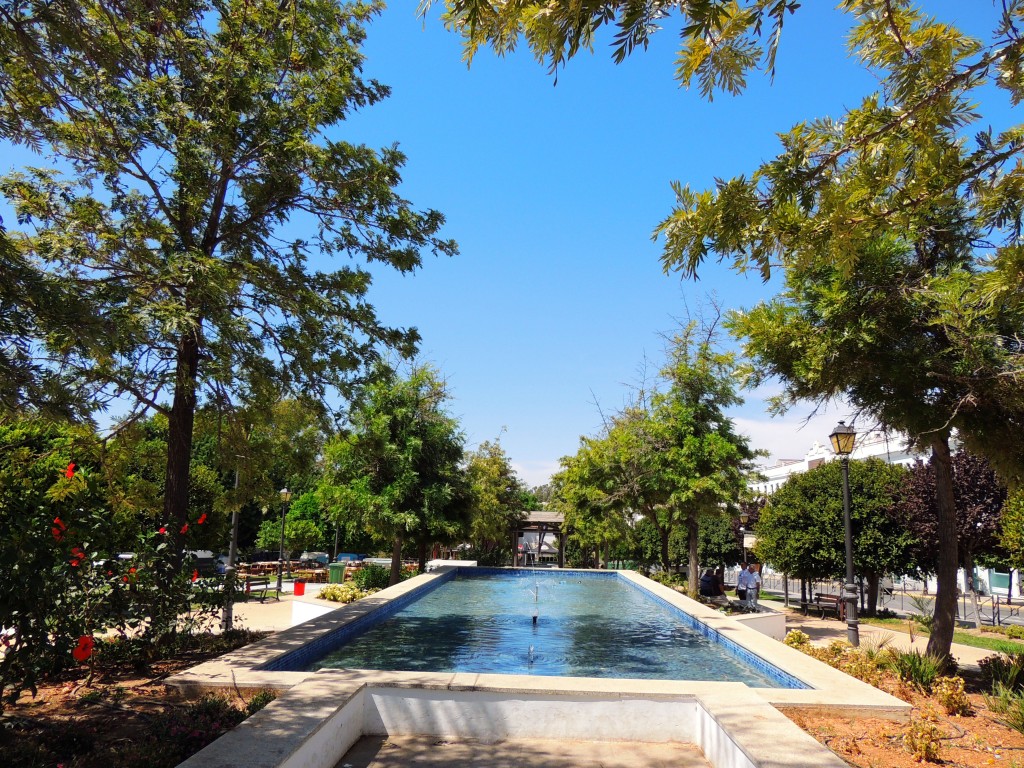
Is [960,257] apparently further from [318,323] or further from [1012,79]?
[318,323]

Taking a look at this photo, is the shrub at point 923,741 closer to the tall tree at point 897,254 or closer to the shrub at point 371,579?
the tall tree at point 897,254

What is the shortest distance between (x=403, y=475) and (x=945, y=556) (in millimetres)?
13726

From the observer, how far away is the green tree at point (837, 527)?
70.3 feet

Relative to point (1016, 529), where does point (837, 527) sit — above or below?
below

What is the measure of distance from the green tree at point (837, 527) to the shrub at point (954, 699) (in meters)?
15.7

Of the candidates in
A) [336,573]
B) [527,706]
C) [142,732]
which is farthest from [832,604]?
[142,732]

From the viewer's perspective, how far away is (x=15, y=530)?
194 inches

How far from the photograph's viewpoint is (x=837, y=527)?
22.0 meters

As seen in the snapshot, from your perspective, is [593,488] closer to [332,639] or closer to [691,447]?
[691,447]

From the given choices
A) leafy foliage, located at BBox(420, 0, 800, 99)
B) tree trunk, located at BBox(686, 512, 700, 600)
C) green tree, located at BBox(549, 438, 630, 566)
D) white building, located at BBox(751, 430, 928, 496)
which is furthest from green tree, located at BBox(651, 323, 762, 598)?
white building, located at BBox(751, 430, 928, 496)

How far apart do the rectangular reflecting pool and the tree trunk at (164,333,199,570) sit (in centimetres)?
257

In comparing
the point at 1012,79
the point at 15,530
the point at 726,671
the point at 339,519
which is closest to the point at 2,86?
the point at 15,530

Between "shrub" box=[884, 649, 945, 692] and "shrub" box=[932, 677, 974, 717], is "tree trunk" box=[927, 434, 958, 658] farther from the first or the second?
"shrub" box=[932, 677, 974, 717]

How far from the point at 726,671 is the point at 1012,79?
7.57m
